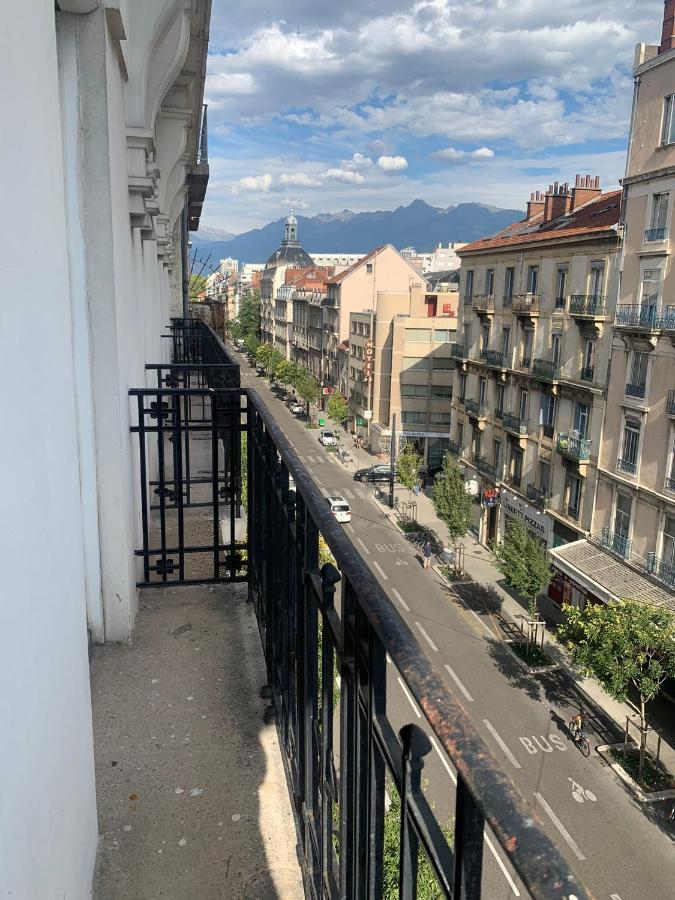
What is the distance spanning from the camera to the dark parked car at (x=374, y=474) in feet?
144

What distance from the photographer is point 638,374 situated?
22422 millimetres

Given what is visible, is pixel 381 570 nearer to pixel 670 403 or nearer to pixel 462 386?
pixel 462 386

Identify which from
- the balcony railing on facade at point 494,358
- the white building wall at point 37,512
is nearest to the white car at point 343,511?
the balcony railing on facade at point 494,358

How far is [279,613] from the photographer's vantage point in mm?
3441

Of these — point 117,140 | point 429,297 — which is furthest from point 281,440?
point 429,297

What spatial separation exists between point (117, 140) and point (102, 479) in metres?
2.25

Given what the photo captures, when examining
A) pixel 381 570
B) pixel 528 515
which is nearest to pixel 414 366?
pixel 381 570

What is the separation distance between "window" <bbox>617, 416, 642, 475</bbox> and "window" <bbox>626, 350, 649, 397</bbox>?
0.85 m

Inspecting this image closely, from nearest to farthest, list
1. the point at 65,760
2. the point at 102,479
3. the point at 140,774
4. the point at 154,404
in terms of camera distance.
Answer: the point at 65,760 → the point at 140,774 → the point at 102,479 → the point at 154,404

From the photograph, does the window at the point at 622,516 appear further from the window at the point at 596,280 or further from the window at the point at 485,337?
the window at the point at 485,337

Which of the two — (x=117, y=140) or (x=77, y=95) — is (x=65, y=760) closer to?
(x=77, y=95)

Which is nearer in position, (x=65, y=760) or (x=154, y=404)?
(x=65, y=760)

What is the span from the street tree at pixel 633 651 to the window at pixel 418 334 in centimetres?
2953

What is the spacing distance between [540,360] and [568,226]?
511cm
